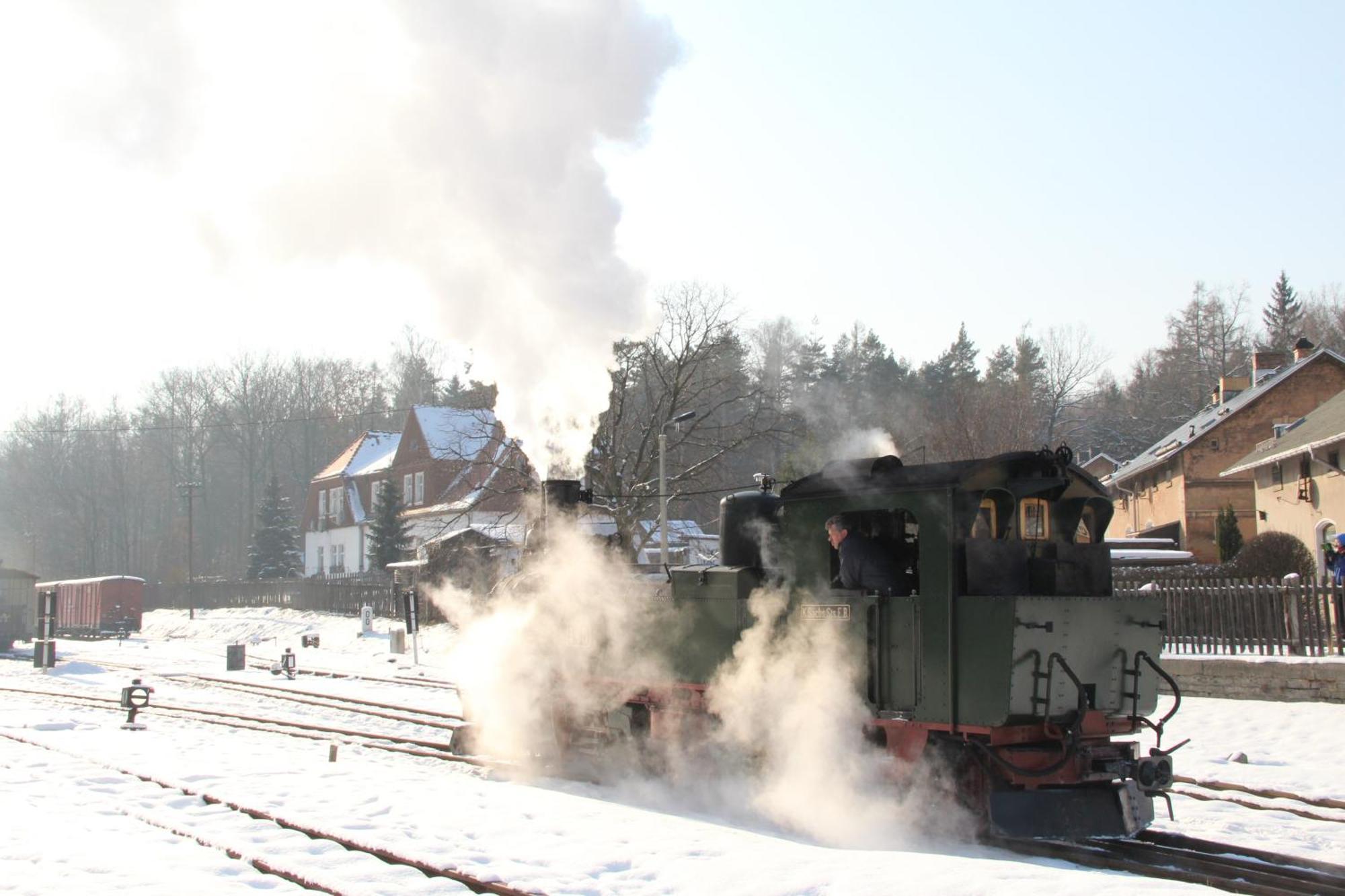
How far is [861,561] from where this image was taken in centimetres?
866

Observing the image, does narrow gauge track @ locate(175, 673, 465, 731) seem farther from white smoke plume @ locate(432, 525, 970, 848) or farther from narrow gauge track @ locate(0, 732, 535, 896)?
narrow gauge track @ locate(0, 732, 535, 896)

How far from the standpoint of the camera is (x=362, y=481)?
63750mm

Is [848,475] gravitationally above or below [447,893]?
above

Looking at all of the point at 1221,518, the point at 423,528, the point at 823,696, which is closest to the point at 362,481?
the point at 423,528

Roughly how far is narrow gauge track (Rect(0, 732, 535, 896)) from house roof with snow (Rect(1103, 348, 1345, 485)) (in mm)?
35240

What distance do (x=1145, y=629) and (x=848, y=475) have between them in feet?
8.03

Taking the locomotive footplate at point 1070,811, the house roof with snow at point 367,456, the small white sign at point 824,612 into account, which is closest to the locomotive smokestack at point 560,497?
the small white sign at point 824,612

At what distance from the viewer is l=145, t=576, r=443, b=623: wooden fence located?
40781 millimetres

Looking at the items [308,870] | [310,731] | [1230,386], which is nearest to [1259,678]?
[310,731]

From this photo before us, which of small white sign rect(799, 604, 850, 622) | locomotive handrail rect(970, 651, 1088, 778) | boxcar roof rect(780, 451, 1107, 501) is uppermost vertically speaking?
boxcar roof rect(780, 451, 1107, 501)

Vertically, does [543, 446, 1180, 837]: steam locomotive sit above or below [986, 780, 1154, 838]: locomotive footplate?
above

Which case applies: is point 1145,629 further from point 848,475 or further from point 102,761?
point 102,761

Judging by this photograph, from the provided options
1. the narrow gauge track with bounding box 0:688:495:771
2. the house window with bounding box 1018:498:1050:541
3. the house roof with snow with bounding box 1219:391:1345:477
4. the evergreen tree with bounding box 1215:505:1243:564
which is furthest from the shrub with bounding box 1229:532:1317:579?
the house window with bounding box 1018:498:1050:541

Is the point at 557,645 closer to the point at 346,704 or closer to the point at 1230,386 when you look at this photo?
the point at 346,704
